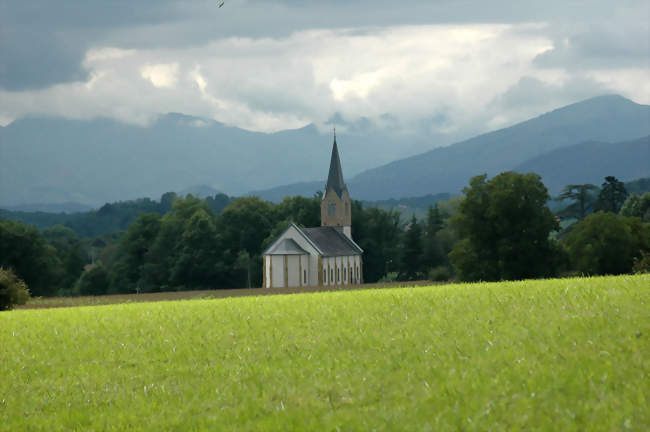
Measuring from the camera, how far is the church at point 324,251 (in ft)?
390

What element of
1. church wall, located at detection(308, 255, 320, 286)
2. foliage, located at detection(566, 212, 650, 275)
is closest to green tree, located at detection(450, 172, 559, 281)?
foliage, located at detection(566, 212, 650, 275)

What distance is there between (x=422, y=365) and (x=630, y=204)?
111374mm

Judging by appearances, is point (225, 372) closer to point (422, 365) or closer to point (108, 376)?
point (108, 376)

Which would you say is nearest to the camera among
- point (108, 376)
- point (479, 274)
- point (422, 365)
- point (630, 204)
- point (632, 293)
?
point (422, 365)

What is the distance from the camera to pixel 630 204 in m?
117

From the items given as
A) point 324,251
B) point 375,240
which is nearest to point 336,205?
point 375,240

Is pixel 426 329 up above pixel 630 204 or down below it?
below

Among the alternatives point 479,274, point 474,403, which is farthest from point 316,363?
Result: point 479,274

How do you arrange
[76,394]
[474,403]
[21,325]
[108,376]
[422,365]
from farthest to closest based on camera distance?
[21,325]
[108,376]
[76,394]
[422,365]
[474,403]

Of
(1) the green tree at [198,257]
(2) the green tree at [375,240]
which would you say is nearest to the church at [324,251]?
(2) the green tree at [375,240]

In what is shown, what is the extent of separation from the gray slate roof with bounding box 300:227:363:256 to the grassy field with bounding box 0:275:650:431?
10081 centimetres

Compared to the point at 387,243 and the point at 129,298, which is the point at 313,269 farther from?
the point at 129,298

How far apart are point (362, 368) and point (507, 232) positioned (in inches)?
2652

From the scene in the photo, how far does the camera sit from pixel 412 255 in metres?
129
